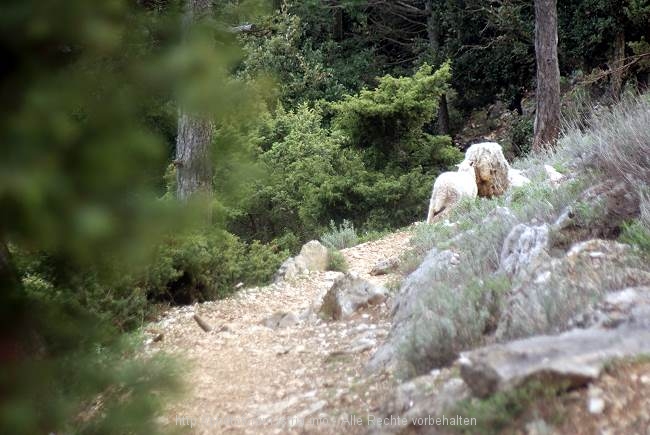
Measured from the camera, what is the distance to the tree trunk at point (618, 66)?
575 inches

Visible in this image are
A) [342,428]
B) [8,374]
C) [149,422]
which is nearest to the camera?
[8,374]

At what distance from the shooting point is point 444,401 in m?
2.97

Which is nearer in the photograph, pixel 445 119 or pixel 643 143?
pixel 643 143

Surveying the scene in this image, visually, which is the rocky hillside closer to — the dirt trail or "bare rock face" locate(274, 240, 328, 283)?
the dirt trail

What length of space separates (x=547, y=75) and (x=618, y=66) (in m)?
3.93

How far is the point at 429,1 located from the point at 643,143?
55.2 ft

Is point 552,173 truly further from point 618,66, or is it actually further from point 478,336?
point 618,66

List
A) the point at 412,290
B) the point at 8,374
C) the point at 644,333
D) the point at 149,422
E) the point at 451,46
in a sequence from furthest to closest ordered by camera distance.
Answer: the point at 451,46 → the point at 412,290 → the point at 644,333 → the point at 149,422 → the point at 8,374

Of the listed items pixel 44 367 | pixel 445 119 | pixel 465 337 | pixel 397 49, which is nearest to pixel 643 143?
pixel 465 337

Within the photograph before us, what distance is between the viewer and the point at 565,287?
11.7ft

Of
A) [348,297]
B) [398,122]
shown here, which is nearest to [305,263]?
[348,297]

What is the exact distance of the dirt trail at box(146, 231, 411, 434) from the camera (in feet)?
12.6

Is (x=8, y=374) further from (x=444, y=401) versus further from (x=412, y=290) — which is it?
(x=412, y=290)

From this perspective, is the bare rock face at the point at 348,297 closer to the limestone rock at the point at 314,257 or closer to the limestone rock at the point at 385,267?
the limestone rock at the point at 385,267
